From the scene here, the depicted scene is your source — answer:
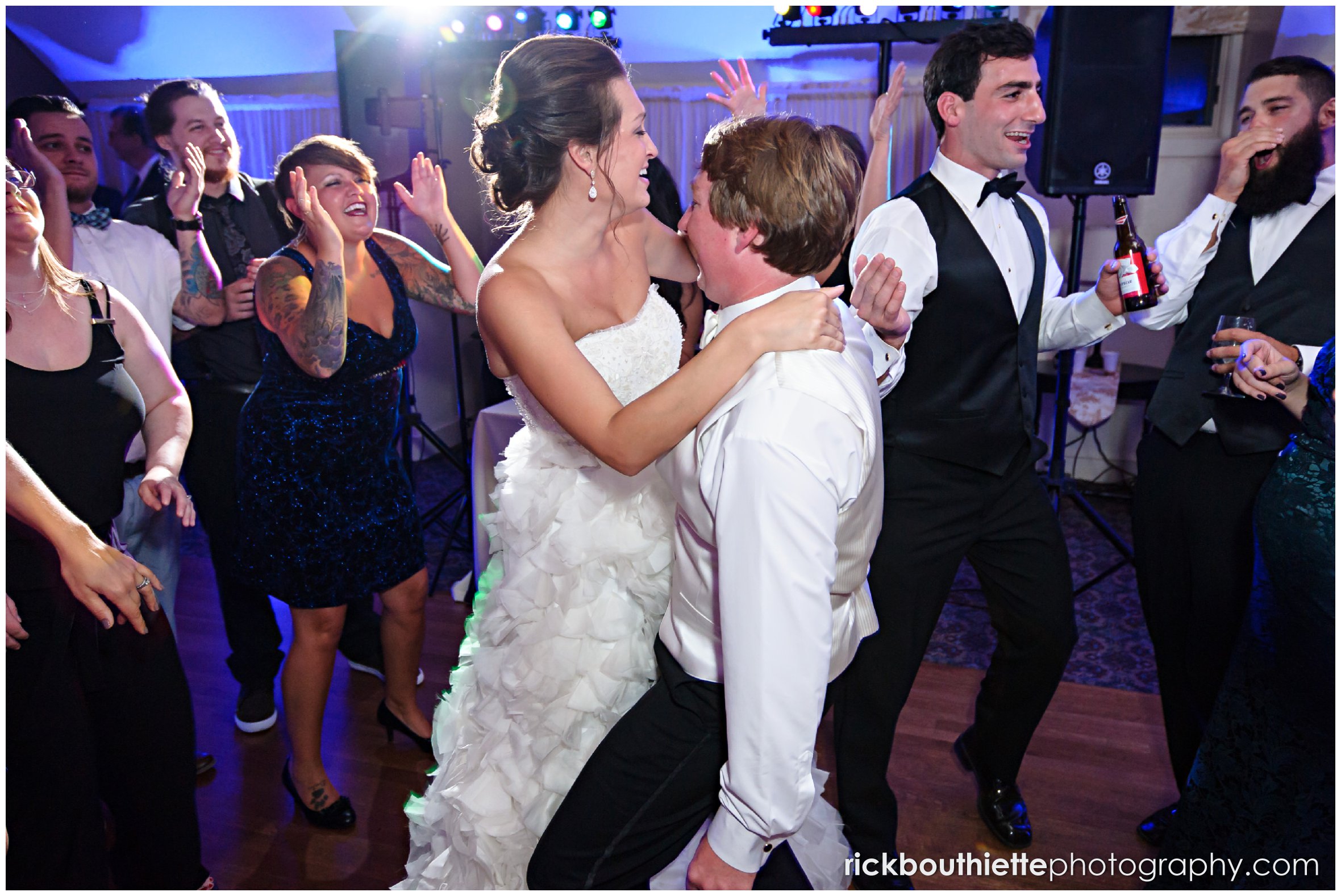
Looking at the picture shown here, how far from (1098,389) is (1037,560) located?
3053mm

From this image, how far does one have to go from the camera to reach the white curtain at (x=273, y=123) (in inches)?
273

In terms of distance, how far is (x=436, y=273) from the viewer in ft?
8.22

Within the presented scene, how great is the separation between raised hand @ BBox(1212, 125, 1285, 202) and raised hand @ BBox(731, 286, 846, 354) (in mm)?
1470

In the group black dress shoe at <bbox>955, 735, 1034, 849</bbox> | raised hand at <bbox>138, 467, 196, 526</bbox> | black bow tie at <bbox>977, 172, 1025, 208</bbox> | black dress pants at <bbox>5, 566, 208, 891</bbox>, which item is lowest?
black dress shoe at <bbox>955, 735, 1034, 849</bbox>

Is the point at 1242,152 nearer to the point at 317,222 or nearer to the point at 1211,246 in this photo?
the point at 1211,246

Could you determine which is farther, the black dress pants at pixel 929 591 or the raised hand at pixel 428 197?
the raised hand at pixel 428 197

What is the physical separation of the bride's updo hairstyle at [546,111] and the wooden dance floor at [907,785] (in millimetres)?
1601

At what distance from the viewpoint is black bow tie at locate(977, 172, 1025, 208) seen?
204cm

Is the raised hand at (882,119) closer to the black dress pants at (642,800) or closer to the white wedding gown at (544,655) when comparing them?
the white wedding gown at (544,655)

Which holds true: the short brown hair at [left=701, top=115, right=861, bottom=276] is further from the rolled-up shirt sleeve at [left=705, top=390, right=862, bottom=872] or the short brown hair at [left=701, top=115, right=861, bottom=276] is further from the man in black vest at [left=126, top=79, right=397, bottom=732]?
the man in black vest at [left=126, top=79, right=397, bottom=732]

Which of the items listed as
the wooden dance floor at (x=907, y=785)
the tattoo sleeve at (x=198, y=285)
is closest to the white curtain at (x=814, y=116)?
the tattoo sleeve at (x=198, y=285)

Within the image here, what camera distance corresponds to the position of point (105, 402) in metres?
1.67

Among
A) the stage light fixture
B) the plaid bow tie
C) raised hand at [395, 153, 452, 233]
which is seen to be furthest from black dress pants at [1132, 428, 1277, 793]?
the stage light fixture

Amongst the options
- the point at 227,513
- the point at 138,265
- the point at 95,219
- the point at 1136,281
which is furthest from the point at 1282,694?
the point at 95,219
